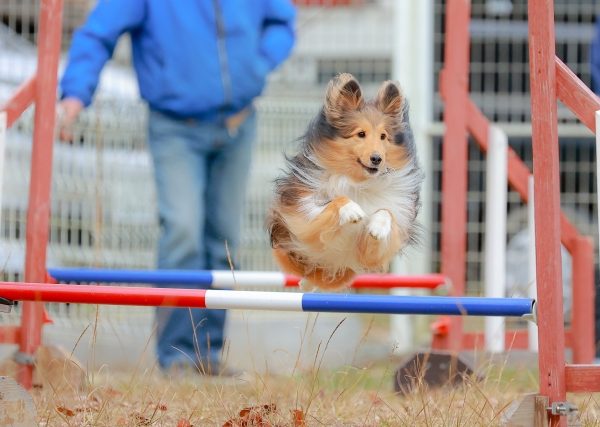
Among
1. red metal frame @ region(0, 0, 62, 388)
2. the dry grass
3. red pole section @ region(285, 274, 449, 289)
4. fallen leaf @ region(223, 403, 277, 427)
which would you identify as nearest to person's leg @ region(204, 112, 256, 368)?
red pole section @ region(285, 274, 449, 289)

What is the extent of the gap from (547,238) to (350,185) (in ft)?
3.31

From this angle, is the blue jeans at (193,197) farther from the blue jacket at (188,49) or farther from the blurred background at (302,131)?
the blurred background at (302,131)

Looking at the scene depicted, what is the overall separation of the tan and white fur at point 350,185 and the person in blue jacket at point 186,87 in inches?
57.3

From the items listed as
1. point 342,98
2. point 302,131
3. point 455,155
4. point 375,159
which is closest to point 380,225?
point 375,159

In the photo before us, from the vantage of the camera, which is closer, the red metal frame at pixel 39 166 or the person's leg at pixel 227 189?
the red metal frame at pixel 39 166

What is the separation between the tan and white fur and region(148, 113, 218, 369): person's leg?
1.43 meters

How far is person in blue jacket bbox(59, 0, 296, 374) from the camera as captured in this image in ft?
18.2

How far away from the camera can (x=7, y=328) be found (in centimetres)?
453

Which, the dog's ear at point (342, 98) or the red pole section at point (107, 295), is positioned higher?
the dog's ear at point (342, 98)

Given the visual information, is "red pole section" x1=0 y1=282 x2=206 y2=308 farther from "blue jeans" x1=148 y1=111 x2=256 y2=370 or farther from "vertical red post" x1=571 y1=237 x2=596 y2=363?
"vertical red post" x1=571 y1=237 x2=596 y2=363

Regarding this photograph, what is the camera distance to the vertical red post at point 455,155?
17.1 ft

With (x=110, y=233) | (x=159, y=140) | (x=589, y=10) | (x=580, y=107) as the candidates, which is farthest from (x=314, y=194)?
(x=589, y=10)

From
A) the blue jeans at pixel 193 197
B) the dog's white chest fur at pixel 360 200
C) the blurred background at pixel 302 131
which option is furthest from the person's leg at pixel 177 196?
the blurred background at pixel 302 131

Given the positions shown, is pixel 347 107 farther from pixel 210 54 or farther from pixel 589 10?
pixel 589 10
